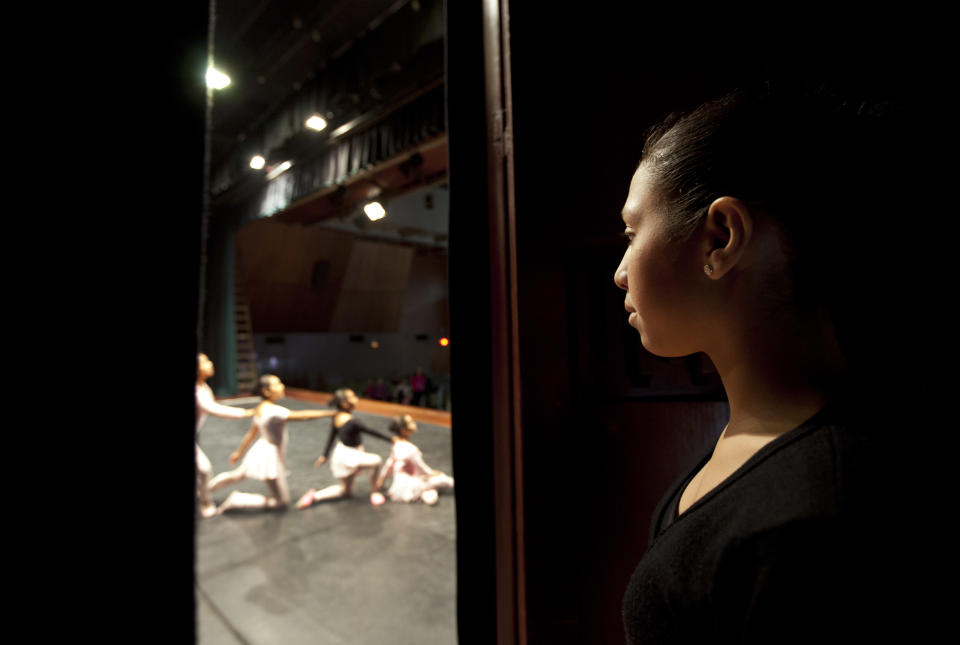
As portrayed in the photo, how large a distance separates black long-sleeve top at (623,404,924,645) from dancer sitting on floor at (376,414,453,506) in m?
2.71

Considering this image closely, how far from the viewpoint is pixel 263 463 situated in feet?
9.27

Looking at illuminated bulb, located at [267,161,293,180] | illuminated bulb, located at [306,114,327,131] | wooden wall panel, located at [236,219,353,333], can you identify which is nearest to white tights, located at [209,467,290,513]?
illuminated bulb, located at [306,114,327,131]

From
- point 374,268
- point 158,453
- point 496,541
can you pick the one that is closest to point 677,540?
point 158,453

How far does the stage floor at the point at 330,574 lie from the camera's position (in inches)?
66.0

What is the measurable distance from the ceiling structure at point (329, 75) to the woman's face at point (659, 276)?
3.36m

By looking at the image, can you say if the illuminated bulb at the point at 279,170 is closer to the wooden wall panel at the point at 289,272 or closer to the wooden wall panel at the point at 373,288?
the wooden wall panel at the point at 289,272

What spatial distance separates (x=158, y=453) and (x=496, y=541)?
894mm

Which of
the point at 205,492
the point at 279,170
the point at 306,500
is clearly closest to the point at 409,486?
the point at 306,500

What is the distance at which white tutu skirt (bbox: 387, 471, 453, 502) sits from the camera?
3047 millimetres

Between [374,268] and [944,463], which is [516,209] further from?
[374,268]

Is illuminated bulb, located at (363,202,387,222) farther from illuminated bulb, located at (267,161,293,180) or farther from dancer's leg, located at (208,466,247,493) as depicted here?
illuminated bulb, located at (267,161,293,180)

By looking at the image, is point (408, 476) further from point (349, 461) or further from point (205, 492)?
point (205, 492)

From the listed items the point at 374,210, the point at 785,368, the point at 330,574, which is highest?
the point at 374,210

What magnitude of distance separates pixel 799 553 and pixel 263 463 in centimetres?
296
